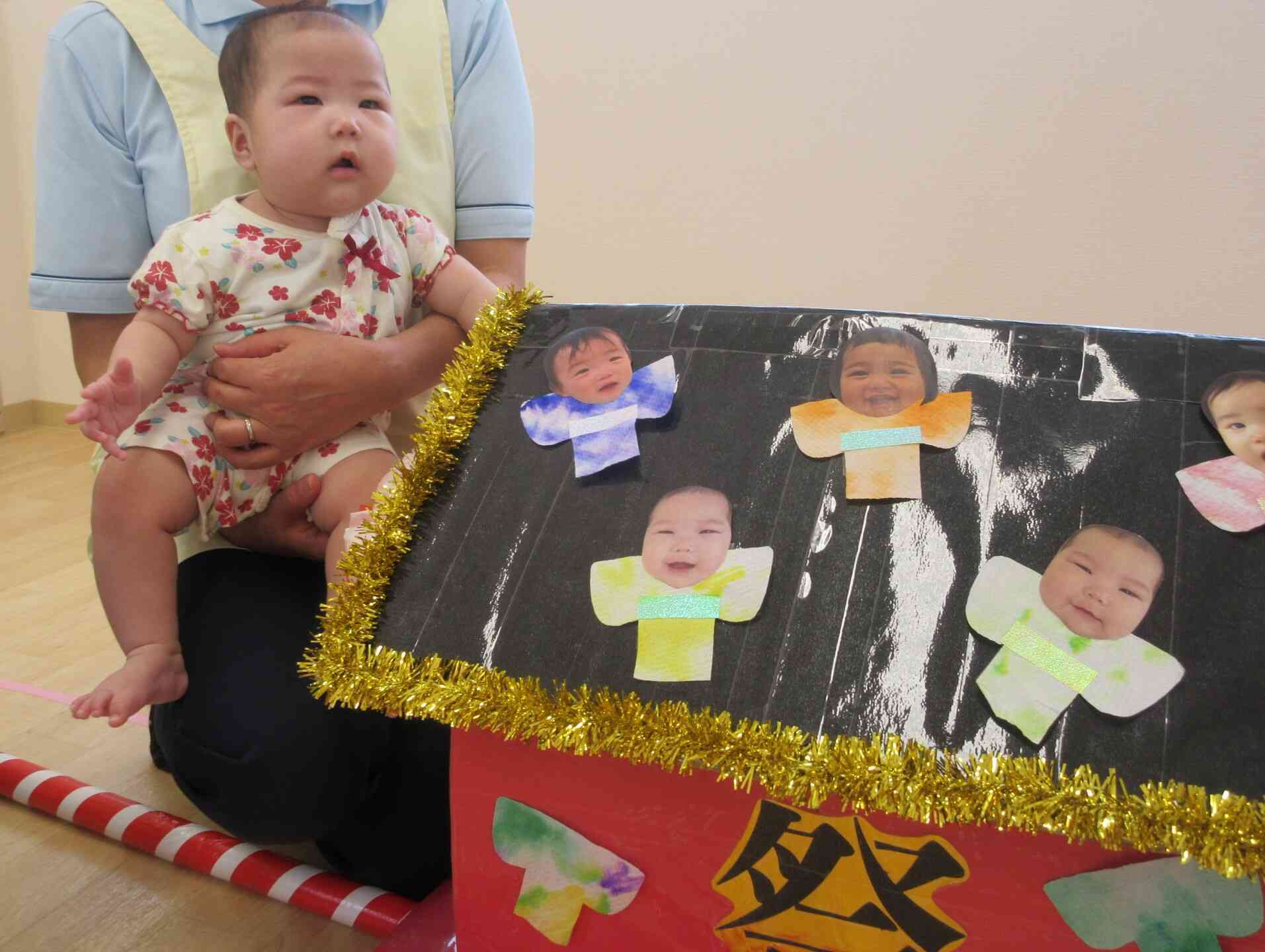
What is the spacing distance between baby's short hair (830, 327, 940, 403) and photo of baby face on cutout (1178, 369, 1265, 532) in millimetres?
174

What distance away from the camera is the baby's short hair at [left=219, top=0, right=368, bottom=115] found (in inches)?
36.8

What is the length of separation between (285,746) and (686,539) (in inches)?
21.1

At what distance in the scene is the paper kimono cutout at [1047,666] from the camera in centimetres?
60

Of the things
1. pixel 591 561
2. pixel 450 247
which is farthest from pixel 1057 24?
pixel 591 561

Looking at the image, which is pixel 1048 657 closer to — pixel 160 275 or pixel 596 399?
pixel 596 399

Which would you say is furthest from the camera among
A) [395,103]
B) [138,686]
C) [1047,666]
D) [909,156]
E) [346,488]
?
[909,156]

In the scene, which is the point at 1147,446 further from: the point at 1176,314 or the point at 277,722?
the point at 1176,314

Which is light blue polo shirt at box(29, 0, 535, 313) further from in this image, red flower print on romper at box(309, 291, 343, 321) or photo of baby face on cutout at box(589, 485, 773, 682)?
photo of baby face on cutout at box(589, 485, 773, 682)

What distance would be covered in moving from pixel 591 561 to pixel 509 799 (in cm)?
19

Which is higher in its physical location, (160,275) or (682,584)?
(160,275)

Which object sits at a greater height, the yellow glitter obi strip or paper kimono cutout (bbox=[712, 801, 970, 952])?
the yellow glitter obi strip

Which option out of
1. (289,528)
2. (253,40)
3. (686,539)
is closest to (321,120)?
(253,40)

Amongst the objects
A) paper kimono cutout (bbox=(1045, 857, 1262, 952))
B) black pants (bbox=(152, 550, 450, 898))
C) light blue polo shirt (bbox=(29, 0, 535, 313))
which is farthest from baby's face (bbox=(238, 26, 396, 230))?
paper kimono cutout (bbox=(1045, 857, 1262, 952))

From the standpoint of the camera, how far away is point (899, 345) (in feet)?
2.57
